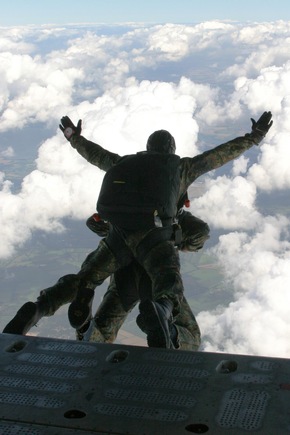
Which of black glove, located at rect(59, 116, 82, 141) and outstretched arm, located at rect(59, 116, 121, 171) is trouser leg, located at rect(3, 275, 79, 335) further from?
black glove, located at rect(59, 116, 82, 141)

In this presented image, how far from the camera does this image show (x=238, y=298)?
158250mm

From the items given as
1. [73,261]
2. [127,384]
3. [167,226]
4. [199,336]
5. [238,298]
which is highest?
[238,298]

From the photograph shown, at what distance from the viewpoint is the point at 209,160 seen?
20.4ft

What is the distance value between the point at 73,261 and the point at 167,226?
5682 inches

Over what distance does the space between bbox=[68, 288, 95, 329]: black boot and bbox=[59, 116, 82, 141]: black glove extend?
2.54 metres

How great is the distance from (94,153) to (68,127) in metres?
0.61

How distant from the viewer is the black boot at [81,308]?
512 centimetres

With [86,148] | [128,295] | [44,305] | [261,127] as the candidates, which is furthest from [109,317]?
[261,127]

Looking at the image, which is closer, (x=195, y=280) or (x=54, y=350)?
(x=54, y=350)

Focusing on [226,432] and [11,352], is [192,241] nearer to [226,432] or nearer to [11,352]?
[11,352]

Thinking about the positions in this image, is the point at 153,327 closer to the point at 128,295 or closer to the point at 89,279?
the point at 89,279

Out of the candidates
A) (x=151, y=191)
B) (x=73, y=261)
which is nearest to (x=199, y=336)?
(x=151, y=191)

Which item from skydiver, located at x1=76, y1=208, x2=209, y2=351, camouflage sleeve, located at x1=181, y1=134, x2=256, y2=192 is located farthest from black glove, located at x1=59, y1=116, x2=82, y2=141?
camouflage sleeve, located at x1=181, y1=134, x2=256, y2=192

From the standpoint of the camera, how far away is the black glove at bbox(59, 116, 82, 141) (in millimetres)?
6957
